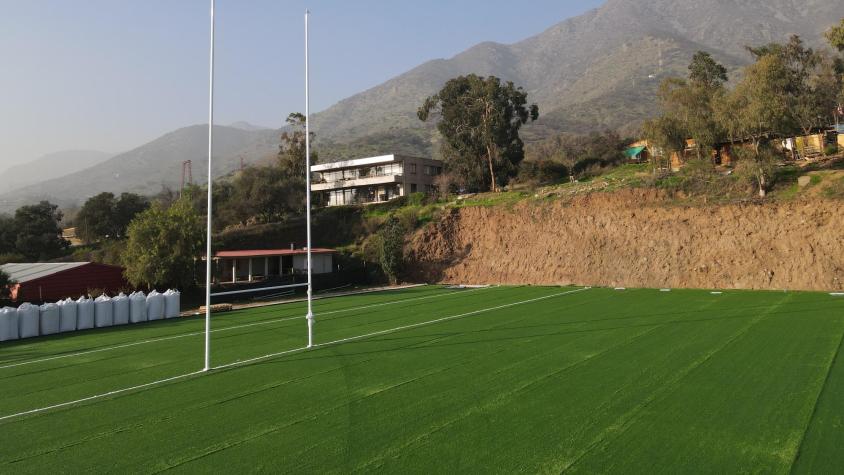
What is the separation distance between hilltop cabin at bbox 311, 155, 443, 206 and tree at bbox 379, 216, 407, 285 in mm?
21380

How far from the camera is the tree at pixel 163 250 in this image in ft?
84.0

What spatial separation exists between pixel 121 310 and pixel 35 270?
12.1 metres

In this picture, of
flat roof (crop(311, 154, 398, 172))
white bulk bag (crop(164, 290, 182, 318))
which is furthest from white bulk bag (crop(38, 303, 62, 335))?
flat roof (crop(311, 154, 398, 172))

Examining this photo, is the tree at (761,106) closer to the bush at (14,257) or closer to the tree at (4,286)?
the tree at (4,286)

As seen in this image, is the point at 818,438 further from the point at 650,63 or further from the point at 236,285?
the point at 650,63

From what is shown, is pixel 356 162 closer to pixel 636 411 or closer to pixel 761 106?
pixel 761 106

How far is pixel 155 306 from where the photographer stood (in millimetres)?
20781

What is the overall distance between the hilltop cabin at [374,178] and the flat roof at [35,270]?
104 ft

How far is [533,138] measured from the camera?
4011 inches

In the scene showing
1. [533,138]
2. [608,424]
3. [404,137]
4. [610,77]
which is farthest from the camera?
[610,77]

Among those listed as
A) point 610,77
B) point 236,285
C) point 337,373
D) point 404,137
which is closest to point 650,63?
point 610,77

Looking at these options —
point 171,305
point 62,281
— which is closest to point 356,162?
point 62,281

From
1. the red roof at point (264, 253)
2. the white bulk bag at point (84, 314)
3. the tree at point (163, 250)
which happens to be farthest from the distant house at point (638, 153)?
the white bulk bag at point (84, 314)

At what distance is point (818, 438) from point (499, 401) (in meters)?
3.94
